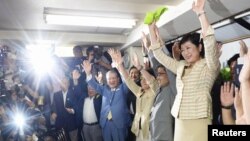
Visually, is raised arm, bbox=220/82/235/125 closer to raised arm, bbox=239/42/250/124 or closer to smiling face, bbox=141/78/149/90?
raised arm, bbox=239/42/250/124

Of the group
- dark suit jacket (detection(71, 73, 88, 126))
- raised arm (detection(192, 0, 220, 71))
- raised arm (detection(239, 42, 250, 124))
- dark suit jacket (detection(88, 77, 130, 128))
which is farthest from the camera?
dark suit jacket (detection(71, 73, 88, 126))

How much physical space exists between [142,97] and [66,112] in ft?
5.30

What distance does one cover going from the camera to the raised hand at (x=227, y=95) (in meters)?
2.31

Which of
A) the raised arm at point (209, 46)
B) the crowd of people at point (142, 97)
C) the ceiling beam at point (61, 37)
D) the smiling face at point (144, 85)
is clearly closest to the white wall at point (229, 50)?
the crowd of people at point (142, 97)

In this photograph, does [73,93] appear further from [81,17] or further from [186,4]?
[186,4]

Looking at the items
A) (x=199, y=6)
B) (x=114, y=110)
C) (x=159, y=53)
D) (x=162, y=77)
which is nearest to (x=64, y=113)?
(x=114, y=110)

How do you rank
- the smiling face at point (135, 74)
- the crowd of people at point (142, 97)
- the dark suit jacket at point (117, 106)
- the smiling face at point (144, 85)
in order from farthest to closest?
the smiling face at point (135, 74) < the dark suit jacket at point (117, 106) < the smiling face at point (144, 85) < the crowd of people at point (142, 97)

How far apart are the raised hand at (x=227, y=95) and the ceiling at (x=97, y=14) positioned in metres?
1.32

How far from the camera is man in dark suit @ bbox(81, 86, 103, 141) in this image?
4.22 metres

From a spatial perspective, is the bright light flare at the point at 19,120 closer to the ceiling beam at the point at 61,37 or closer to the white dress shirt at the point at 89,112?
the white dress shirt at the point at 89,112

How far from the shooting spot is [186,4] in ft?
12.0

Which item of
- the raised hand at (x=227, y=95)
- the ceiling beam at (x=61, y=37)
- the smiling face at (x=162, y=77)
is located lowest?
the raised hand at (x=227, y=95)

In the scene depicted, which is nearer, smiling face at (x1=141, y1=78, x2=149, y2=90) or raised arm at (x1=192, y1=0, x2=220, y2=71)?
raised arm at (x1=192, y1=0, x2=220, y2=71)

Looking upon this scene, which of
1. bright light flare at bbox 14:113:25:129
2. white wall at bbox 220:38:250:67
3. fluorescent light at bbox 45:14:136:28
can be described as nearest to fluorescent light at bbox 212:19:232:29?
white wall at bbox 220:38:250:67
